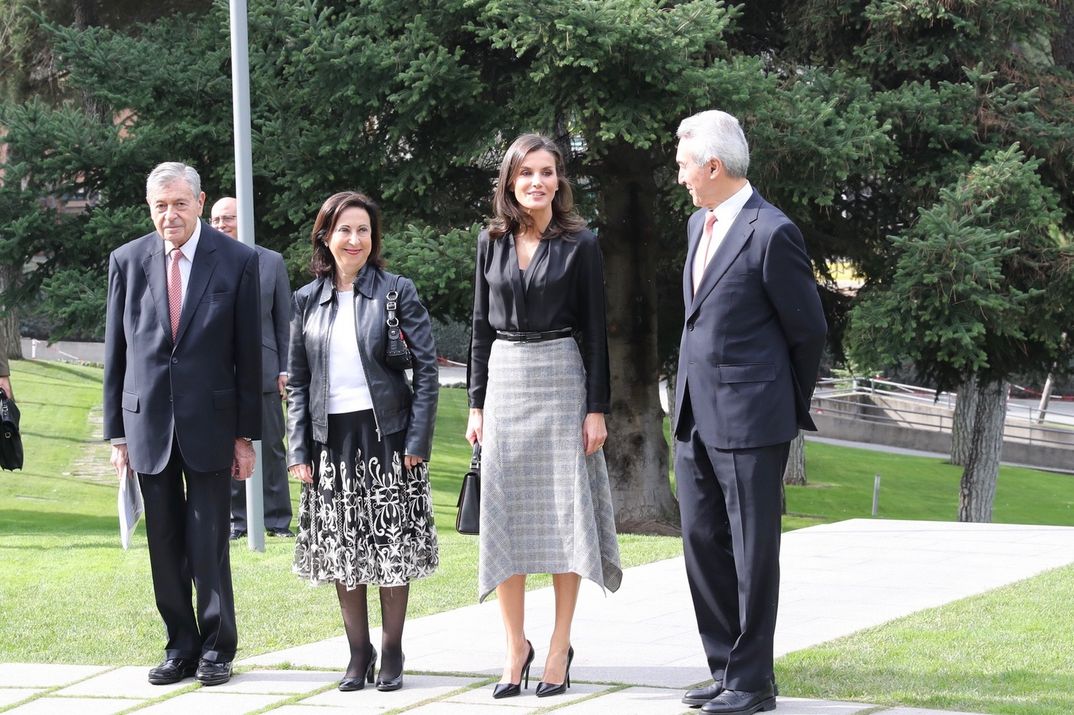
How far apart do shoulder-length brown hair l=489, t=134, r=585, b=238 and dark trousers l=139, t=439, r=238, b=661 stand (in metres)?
1.52

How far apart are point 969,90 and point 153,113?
7.32m

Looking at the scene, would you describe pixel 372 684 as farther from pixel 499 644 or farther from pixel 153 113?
pixel 153 113

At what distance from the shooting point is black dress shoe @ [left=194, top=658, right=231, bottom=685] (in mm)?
5363

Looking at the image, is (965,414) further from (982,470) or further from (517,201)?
(517,201)

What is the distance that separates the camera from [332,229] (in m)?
5.34

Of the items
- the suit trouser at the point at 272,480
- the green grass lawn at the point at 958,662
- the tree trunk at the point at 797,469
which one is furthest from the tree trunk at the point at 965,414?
the green grass lawn at the point at 958,662

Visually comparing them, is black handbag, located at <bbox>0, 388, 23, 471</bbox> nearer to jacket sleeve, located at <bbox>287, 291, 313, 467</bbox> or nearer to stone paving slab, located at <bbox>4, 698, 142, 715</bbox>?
stone paving slab, located at <bbox>4, 698, 142, 715</bbox>

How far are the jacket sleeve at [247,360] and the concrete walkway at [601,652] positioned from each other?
1.02 m

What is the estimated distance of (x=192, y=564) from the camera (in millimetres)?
5465

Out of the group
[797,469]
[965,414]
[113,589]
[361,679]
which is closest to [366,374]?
[361,679]

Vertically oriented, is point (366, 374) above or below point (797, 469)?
above

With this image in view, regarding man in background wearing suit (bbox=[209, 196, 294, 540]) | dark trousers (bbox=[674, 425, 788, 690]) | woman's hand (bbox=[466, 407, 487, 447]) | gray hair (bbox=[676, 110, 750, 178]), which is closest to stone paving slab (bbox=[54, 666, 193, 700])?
woman's hand (bbox=[466, 407, 487, 447])

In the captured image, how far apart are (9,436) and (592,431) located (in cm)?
506

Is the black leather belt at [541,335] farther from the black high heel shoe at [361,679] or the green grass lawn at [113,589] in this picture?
the green grass lawn at [113,589]
